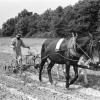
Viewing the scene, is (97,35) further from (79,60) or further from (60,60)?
(60,60)

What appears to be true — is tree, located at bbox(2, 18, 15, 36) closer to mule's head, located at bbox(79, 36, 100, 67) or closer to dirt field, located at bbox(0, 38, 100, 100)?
dirt field, located at bbox(0, 38, 100, 100)

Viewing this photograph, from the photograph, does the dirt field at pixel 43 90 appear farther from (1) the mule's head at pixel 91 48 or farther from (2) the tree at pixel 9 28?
(2) the tree at pixel 9 28

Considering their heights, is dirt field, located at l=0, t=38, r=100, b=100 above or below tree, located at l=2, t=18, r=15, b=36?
below

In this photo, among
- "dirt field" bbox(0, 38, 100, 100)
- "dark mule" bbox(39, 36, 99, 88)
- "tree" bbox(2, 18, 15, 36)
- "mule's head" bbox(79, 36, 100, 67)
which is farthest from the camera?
"tree" bbox(2, 18, 15, 36)

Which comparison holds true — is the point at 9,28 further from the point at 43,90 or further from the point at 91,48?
the point at 91,48

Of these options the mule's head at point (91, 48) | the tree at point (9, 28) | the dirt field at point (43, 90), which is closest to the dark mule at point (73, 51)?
the mule's head at point (91, 48)

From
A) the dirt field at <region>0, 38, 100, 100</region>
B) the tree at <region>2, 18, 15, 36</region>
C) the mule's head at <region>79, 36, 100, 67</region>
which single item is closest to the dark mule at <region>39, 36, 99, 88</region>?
the mule's head at <region>79, 36, 100, 67</region>

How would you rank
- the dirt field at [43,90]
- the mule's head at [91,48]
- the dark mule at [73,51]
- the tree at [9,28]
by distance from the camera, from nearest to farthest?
1. the dirt field at [43,90]
2. the mule's head at [91,48]
3. the dark mule at [73,51]
4. the tree at [9,28]

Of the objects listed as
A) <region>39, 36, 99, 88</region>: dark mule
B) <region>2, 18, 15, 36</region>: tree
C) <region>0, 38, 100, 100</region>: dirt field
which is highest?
<region>2, 18, 15, 36</region>: tree

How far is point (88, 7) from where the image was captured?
46.8m

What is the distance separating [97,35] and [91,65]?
958mm

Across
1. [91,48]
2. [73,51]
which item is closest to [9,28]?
[73,51]

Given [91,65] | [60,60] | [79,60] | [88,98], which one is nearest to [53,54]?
[60,60]

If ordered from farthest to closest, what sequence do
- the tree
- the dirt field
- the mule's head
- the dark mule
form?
the tree < the dark mule < the mule's head < the dirt field
